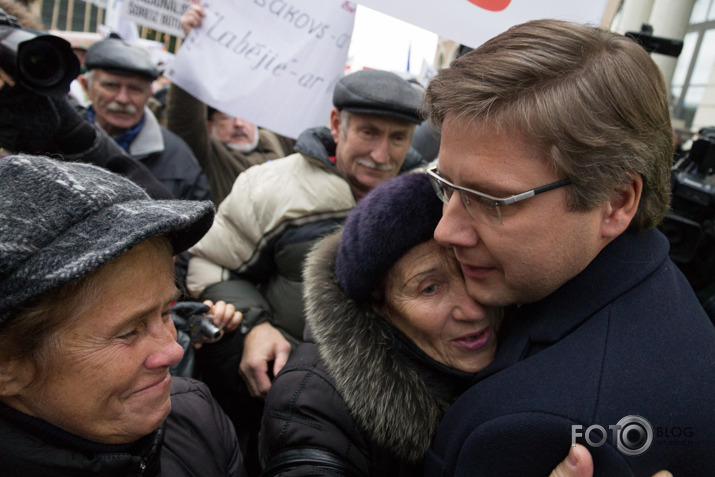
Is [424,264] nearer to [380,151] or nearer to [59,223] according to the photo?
[59,223]

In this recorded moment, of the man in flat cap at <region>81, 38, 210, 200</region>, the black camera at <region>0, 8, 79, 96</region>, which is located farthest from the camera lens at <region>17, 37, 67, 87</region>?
the man in flat cap at <region>81, 38, 210, 200</region>

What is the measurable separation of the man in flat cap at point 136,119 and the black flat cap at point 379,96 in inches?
53.2

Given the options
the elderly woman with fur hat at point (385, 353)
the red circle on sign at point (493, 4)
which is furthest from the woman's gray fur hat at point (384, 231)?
the red circle on sign at point (493, 4)

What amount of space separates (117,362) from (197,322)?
0.85 meters

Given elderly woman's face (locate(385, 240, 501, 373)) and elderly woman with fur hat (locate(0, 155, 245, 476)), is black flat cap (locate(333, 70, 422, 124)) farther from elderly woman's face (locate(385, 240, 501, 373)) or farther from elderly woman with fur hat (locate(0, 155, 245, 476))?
elderly woman with fur hat (locate(0, 155, 245, 476))

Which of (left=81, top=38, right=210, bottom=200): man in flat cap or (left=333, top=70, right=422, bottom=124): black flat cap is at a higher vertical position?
(left=333, top=70, right=422, bottom=124): black flat cap

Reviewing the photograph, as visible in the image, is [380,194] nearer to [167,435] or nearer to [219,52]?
[167,435]

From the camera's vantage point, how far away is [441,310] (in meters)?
1.50

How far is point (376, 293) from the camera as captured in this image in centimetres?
160

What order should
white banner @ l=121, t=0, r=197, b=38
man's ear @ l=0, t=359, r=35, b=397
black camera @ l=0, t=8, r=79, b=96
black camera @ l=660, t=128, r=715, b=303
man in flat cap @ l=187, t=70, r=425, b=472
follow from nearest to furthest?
1. man's ear @ l=0, t=359, r=35, b=397
2. black camera @ l=0, t=8, r=79, b=96
3. man in flat cap @ l=187, t=70, r=425, b=472
4. black camera @ l=660, t=128, r=715, b=303
5. white banner @ l=121, t=0, r=197, b=38

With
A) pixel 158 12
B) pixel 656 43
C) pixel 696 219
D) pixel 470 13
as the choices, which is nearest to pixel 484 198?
pixel 470 13

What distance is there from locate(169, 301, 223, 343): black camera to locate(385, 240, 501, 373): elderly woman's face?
2.52ft

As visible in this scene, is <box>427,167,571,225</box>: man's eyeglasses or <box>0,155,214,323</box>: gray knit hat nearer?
<box>0,155,214,323</box>: gray knit hat

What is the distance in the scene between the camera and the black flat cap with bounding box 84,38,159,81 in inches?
139
